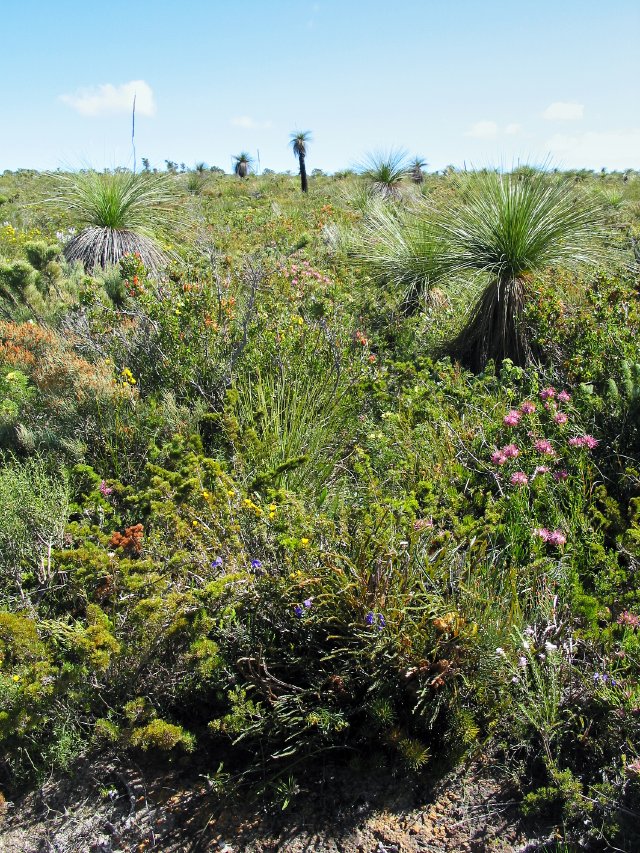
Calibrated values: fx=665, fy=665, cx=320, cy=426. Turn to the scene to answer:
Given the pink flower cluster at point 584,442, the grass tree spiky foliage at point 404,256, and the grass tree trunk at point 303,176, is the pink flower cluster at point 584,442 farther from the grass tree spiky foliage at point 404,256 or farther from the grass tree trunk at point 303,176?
the grass tree trunk at point 303,176

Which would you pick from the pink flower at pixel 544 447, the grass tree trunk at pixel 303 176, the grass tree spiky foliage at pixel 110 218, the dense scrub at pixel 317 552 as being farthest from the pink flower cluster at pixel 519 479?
the grass tree trunk at pixel 303 176

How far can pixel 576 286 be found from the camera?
6602 millimetres

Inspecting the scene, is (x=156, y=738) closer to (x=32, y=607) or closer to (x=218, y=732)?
(x=218, y=732)

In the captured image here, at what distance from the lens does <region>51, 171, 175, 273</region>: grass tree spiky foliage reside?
8312 millimetres

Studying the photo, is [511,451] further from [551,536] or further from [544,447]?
[551,536]

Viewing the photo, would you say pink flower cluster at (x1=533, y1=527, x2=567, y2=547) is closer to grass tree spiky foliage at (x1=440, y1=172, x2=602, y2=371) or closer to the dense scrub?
the dense scrub

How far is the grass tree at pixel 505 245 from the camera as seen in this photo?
5.78 m

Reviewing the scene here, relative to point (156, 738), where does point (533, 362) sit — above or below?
above

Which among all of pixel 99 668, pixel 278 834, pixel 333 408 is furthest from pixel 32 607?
pixel 333 408

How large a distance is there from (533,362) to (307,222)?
9.49 m

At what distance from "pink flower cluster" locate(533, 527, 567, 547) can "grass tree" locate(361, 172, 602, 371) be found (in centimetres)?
267

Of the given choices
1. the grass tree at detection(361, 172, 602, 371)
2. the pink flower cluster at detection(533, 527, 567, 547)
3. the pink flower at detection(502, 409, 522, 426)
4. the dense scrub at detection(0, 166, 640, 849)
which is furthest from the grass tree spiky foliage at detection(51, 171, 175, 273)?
the pink flower cluster at detection(533, 527, 567, 547)

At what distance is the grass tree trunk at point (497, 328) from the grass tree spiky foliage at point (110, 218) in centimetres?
397

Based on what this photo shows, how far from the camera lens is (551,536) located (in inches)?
125
